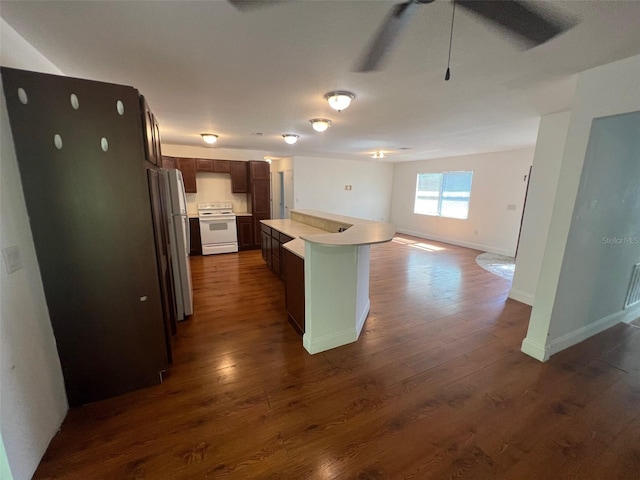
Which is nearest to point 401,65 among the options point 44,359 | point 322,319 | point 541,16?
point 541,16

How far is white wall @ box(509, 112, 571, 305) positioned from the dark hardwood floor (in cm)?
88

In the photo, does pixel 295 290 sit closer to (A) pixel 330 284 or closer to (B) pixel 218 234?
(A) pixel 330 284

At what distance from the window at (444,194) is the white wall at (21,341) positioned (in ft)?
25.0

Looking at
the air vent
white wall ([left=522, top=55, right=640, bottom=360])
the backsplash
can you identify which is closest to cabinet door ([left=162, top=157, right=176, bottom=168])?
the backsplash

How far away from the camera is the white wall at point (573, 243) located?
1.74 meters

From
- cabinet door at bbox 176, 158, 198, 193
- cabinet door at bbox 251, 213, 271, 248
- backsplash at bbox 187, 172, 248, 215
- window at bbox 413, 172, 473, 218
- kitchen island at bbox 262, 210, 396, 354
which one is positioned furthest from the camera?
window at bbox 413, 172, 473, 218

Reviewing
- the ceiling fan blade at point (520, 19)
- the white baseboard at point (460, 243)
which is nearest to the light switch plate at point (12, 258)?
the ceiling fan blade at point (520, 19)

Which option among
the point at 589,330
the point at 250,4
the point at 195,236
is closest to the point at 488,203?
the point at 589,330

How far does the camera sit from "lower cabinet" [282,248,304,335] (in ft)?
8.04

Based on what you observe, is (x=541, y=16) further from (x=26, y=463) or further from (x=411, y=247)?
(x=411, y=247)

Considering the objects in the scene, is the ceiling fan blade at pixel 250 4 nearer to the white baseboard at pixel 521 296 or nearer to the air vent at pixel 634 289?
the white baseboard at pixel 521 296

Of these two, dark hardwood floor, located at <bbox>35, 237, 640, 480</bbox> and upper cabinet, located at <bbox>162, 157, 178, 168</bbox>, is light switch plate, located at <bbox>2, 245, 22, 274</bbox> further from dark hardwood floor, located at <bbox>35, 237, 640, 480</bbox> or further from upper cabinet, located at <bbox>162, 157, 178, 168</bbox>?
upper cabinet, located at <bbox>162, 157, 178, 168</bbox>

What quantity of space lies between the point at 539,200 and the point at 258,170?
5.26 meters

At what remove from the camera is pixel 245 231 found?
612cm
